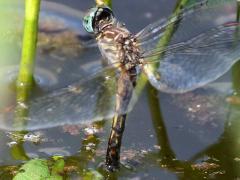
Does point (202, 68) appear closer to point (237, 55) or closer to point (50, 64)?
point (237, 55)

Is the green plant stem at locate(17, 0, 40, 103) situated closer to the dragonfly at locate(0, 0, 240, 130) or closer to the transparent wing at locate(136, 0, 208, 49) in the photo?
the dragonfly at locate(0, 0, 240, 130)

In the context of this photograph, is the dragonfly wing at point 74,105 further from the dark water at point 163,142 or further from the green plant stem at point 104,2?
the green plant stem at point 104,2

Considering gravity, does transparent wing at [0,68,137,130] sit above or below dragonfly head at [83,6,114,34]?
below

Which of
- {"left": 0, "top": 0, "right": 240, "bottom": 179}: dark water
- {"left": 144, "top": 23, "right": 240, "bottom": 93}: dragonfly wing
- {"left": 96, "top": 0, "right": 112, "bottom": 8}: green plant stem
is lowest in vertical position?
{"left": 0, "top": 0, "right": 240, "bottom": 179}: dark water

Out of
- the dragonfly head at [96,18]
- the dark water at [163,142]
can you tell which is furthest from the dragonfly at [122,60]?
the dark water at [163,142]

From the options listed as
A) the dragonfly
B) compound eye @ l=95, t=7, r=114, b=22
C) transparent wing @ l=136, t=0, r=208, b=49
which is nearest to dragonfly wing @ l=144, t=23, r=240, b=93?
the dragonfly

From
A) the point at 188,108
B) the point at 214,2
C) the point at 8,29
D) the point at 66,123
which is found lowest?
the point at 66,123

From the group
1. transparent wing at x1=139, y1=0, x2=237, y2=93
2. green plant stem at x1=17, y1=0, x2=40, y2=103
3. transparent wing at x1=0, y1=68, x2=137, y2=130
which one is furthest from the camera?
green plant stem at x1=17, y1=0, x2=40, y2=103

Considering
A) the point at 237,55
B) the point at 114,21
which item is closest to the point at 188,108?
the point at 237,55
